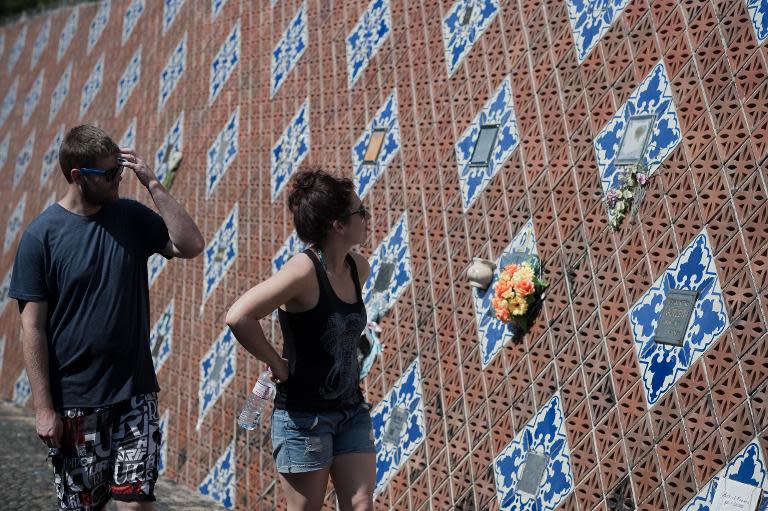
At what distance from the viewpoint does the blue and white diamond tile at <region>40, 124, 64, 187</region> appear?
8727mm

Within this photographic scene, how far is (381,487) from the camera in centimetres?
439

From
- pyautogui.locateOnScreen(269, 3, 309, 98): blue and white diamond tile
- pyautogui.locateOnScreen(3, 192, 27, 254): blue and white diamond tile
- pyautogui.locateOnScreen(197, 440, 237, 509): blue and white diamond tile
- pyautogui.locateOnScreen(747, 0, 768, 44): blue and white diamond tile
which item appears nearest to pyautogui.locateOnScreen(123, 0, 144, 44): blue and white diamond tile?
pyautogui.locateOnScreen(3, 192, 27, 254): blue and white diamond tile

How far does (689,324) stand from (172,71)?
186 inches

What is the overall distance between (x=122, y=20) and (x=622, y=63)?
5.41 meters

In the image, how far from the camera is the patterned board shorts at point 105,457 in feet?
9.77

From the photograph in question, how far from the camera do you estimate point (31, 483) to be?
518cm

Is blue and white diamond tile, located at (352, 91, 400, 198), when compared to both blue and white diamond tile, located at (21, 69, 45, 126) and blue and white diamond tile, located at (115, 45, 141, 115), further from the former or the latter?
blue and white diamond tile, located at (21, 69, 45, 126)

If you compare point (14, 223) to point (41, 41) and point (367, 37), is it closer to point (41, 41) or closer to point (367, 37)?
point (41, 41)

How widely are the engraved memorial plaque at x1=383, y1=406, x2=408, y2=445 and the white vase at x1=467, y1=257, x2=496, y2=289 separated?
25.5 inches

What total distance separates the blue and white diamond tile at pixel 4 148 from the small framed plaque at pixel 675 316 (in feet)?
25.2

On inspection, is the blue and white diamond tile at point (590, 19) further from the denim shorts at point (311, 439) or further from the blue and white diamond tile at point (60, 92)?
the blue and white diamond tile at point (60, 92)

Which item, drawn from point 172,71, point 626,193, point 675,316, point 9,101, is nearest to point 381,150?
point 626,193

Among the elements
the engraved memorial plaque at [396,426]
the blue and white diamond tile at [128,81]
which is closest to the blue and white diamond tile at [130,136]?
the blue and white diamond tile at [128,81]

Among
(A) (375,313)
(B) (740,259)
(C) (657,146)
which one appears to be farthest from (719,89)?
(A) (375,313)
